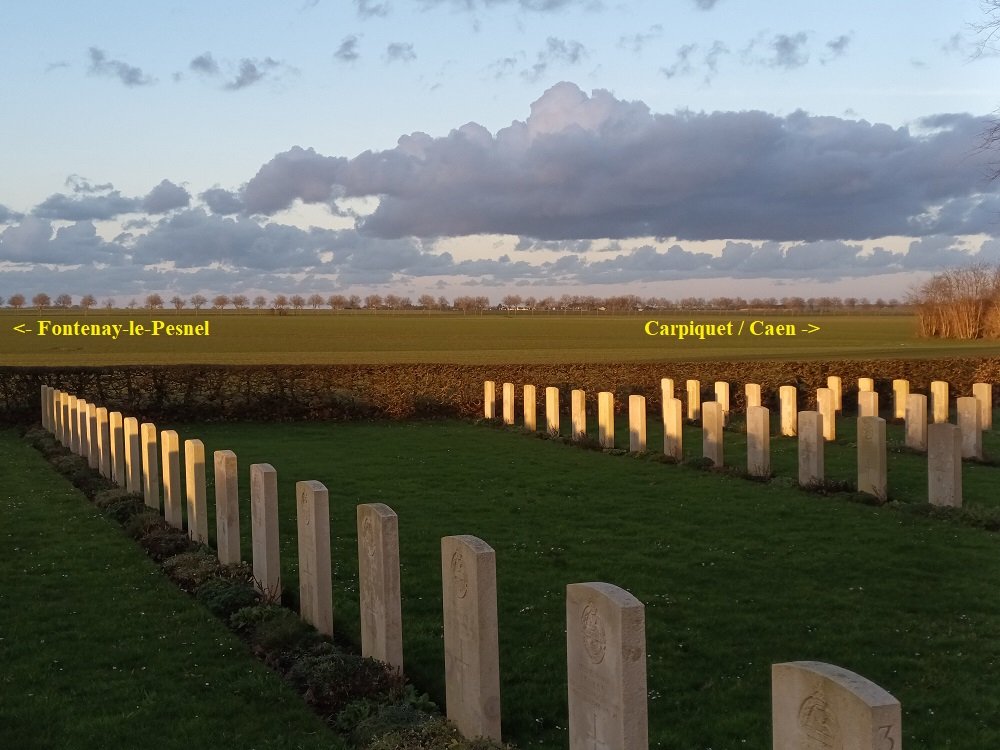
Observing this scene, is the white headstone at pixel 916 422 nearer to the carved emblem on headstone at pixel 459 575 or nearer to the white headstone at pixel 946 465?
the white headstone at pixel 946 465

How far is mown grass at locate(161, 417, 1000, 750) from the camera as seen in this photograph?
5391 millimetres

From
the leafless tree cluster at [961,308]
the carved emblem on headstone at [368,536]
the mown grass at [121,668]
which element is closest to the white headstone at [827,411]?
the mown grass at [121,668]

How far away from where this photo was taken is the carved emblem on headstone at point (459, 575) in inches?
184

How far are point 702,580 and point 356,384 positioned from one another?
1519 centimetres

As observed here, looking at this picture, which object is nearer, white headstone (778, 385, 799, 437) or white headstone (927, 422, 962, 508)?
white headstone (927, 422, 962, 508)

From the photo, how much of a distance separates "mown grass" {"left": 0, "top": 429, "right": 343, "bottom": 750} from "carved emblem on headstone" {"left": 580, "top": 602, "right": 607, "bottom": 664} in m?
1.72

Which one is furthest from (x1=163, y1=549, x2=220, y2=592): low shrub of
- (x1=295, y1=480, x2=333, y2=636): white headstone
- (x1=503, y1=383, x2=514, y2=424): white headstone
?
(x1=503, y1=383, x2=514, y2=424): white headstone

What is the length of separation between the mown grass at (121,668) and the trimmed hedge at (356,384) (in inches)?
504

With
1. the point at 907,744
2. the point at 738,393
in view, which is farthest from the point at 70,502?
the point at 738,393

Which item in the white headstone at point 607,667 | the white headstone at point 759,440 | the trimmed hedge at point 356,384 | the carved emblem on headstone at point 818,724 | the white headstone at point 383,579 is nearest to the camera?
the carved emblem on headstone at point 818,724

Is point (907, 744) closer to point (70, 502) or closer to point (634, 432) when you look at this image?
point (70, 502)

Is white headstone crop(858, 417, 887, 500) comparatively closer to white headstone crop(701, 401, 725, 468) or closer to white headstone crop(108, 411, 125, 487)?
white headstone crop(701, 401, 725, 468)

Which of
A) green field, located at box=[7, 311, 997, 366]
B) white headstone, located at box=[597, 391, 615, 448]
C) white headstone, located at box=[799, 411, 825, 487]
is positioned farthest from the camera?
green field, located at box=[7, 311, 997, 366]

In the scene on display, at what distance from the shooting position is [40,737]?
500cm
